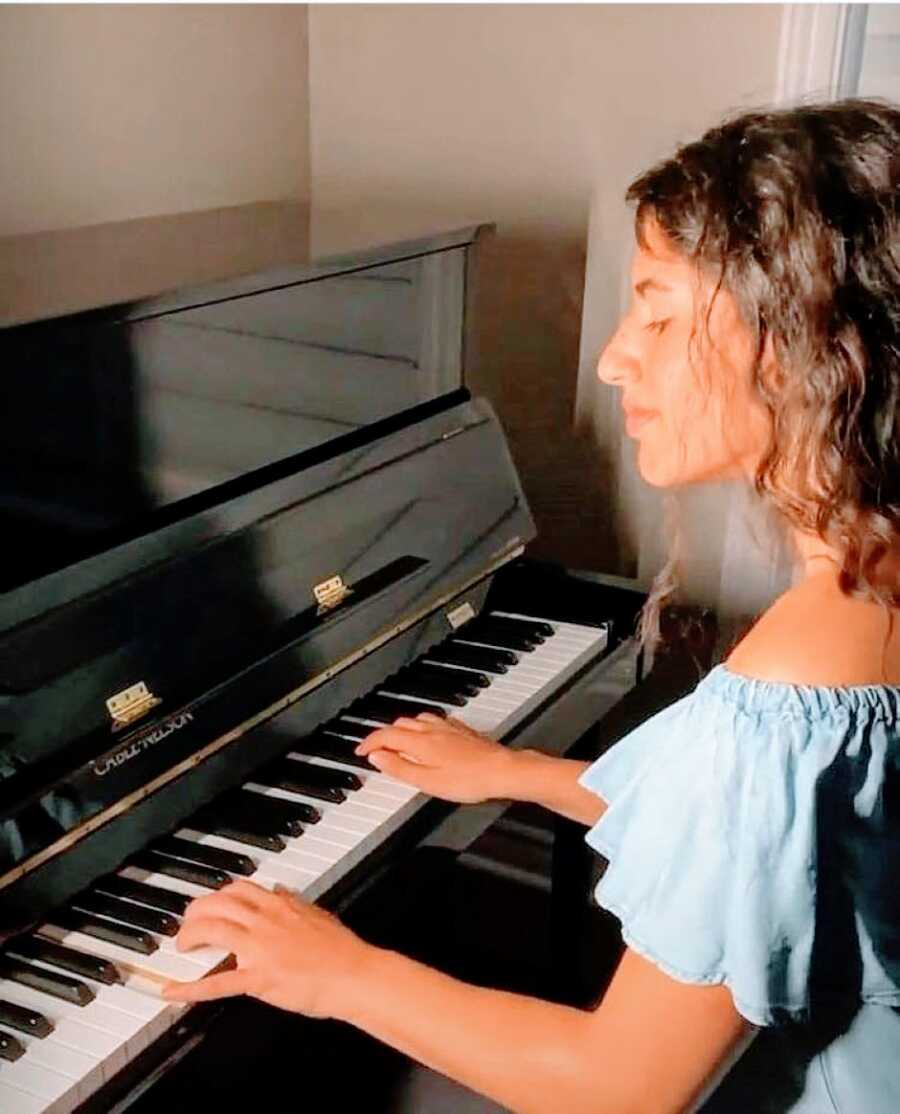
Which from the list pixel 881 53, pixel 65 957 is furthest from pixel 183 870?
pixel 881 53

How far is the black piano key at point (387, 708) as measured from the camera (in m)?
1.42

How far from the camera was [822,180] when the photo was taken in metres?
0.90

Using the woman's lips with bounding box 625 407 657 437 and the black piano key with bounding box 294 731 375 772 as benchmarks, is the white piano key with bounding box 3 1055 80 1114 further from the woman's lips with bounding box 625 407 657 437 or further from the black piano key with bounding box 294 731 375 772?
the woman's lips with bounding box 625 407 657 437

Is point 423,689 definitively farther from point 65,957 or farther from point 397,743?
point 65,957

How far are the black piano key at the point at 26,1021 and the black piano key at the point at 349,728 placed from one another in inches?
18.6

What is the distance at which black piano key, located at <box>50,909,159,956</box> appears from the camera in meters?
1.05

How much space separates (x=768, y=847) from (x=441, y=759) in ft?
1.64

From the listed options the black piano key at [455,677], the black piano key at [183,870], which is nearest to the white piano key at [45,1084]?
the black piano key at [183,870]

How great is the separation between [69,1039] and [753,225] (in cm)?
70

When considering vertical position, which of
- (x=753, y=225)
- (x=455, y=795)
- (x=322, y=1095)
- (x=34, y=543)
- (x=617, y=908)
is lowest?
(x=322, y=1095)

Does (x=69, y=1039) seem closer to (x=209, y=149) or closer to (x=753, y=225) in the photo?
(x=753, y=225)

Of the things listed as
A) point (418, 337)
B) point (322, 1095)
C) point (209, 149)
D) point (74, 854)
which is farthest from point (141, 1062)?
point (209, 149)

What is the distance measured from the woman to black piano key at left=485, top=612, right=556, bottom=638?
66cm

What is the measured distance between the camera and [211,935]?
40.9 inches
